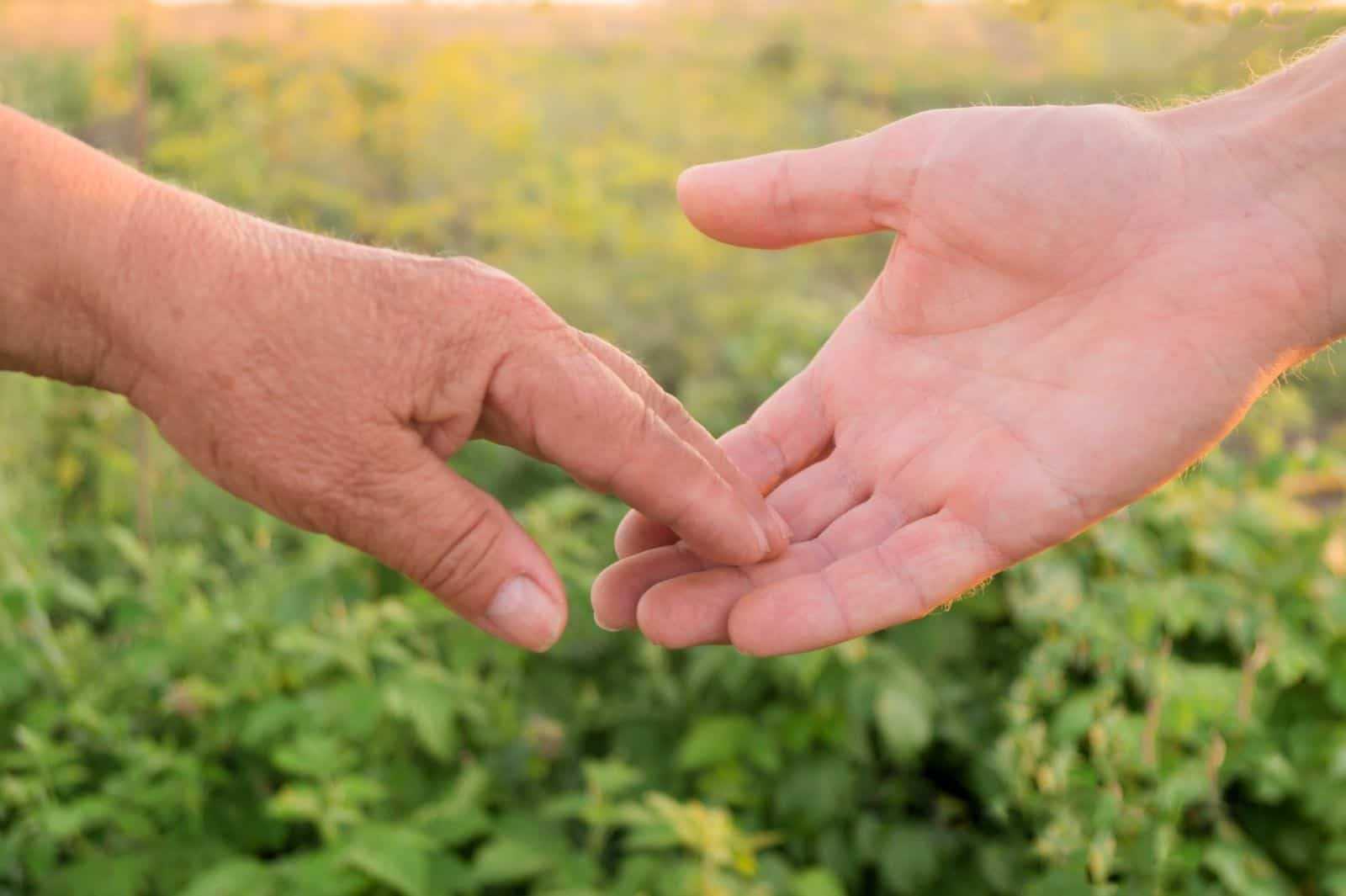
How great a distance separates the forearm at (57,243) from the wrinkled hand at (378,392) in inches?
1.2

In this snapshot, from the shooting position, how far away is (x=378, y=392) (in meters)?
1.61

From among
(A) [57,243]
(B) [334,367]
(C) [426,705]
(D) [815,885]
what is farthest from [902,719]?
(A) [57,243]

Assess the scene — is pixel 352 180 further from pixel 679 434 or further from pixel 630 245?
pixel 679 434

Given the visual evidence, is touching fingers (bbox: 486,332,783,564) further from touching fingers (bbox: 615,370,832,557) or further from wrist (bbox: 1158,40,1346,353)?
wrist (bbox: 1158,40,1346,353)

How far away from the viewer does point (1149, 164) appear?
6.68ft

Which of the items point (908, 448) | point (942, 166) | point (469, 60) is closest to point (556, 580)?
point (908, 448)

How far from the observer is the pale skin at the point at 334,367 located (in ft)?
5.30

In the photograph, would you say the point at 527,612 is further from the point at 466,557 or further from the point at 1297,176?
the point at 1297,176

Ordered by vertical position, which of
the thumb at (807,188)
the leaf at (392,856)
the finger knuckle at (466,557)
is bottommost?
the leaf at (392,856)

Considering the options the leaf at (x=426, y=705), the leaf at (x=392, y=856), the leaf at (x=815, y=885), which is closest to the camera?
the leaf at (x=392, y=856)

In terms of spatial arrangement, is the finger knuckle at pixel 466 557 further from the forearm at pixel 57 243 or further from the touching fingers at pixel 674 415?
the forearm at pixel 57 243

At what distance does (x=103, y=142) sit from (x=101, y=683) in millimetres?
5461

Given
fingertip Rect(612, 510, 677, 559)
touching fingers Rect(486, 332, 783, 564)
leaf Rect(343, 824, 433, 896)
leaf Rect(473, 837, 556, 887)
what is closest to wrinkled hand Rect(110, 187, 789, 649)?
touching fingers Rect(486, 332, 783, 564)

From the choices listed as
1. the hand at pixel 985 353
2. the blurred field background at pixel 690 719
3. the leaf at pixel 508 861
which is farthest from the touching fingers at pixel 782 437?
the leaf at pixel 508 861
